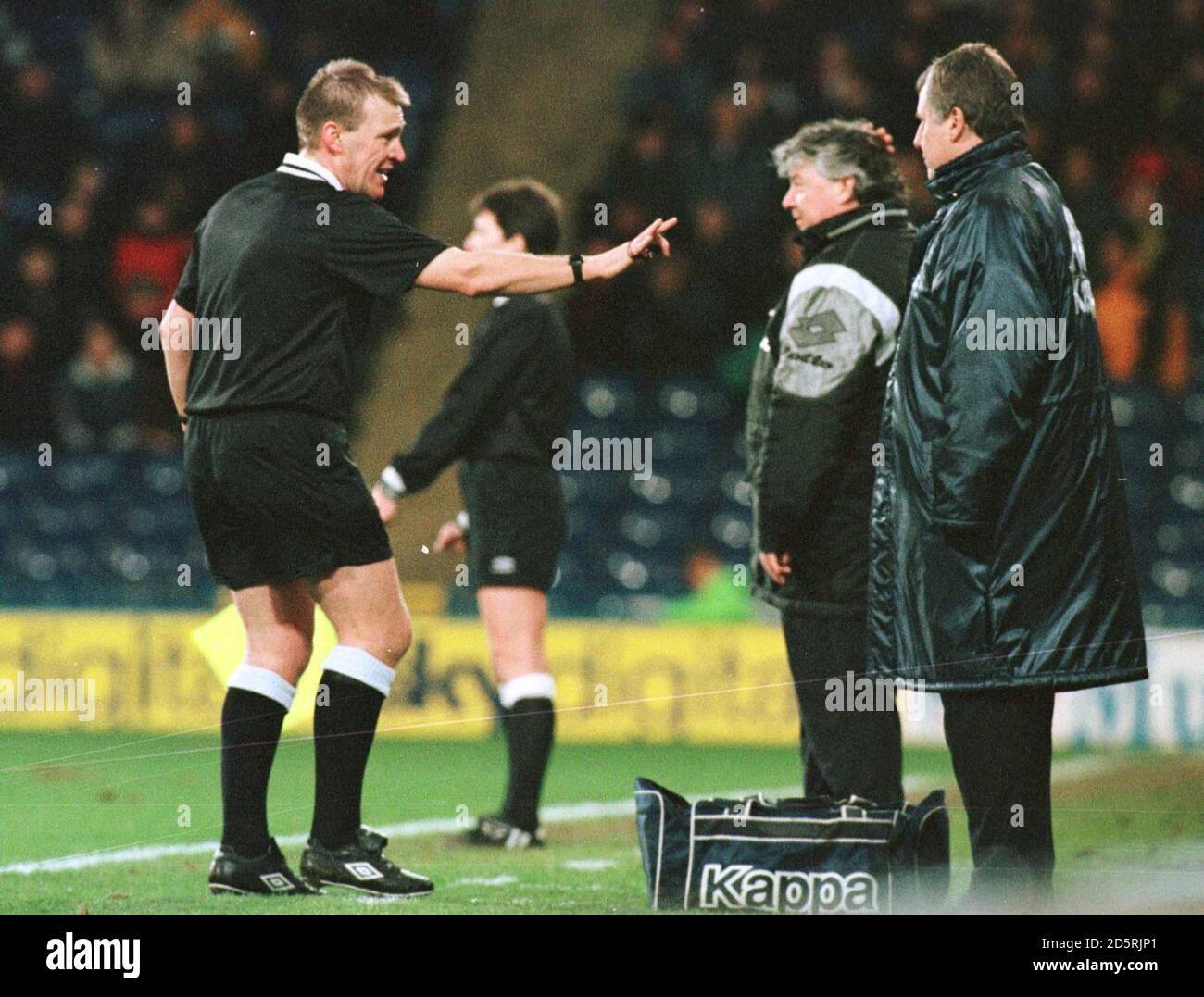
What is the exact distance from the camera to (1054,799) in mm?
7500

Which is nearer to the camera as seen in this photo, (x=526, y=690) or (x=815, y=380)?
(x=815, y=380)

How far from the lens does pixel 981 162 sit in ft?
14.1

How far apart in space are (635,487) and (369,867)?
6549 mm

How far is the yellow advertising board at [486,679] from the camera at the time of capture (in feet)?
30.7

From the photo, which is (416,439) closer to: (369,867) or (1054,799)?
(369,867)

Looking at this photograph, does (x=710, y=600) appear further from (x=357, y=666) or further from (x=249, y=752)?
(x=249, y=752)

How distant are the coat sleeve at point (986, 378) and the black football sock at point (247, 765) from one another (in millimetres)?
1791

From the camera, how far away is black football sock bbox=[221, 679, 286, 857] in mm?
4727

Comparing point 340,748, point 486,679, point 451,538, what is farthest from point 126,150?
point 340,748

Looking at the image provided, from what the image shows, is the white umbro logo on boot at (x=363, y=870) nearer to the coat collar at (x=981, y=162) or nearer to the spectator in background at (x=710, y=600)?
the coat collar at (x=981, y=162)

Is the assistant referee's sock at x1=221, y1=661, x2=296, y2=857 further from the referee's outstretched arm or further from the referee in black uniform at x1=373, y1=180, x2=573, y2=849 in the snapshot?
the referee in black uniform at x1=373, y1=180, x2=573, y2=849

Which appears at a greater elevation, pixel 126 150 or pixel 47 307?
pixel 126 150

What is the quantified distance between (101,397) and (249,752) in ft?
22.6

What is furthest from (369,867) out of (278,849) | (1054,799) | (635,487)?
(635,487)
